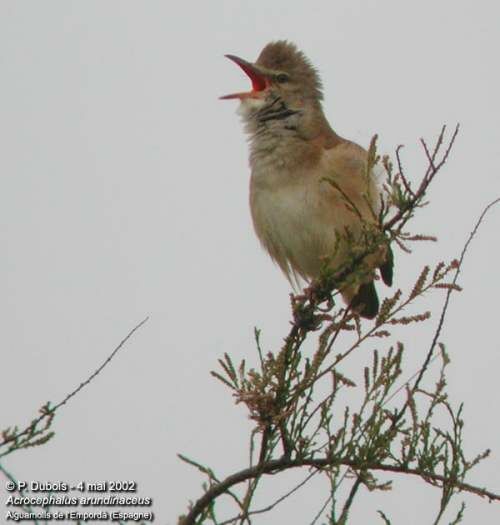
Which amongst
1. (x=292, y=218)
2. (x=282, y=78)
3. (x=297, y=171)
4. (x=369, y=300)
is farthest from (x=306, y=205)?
(x=282, y=78)

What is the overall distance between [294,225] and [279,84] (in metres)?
1.09

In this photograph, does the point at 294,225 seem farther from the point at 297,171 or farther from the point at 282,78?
the point at 282,78

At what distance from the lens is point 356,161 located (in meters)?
5.82

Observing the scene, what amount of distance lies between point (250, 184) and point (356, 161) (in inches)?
28.9

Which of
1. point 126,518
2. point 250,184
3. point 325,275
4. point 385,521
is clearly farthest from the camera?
point 250,184

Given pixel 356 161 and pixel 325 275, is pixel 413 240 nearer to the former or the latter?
pixel 325 275

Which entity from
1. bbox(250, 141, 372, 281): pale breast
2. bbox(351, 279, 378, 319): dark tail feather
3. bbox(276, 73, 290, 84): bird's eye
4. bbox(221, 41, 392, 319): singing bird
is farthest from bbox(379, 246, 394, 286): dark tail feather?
bbox(276, 73, 290, 84): bird's eye

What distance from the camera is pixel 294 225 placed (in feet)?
19.0

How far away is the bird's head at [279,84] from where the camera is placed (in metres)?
6.20

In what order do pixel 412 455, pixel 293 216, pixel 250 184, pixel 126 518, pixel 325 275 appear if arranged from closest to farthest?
1. pixel 126 518
2. pixel 412 455
3. pixel 325 275
4. pixel 293 216
5. pixel 250 184

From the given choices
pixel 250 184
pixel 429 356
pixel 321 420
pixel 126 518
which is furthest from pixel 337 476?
pixel 250 184

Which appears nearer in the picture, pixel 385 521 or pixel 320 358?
pixel 385 521

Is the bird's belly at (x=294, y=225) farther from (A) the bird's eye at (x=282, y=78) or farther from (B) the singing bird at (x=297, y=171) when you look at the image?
(A) the bird's eye at (x=282, y=78)

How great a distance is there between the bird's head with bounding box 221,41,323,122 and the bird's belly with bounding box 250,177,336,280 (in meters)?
0.52
